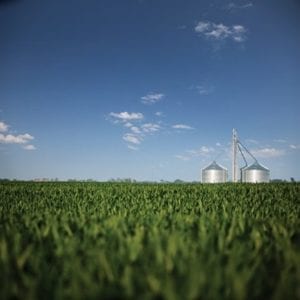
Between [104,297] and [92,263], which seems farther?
[92,263]

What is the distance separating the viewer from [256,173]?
198 feet

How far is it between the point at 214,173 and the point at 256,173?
268 inches

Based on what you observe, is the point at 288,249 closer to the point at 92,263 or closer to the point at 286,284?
the point at 286,284

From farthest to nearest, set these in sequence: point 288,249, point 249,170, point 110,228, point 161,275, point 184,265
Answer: point 249,170
point 110,228
point 288,249
point 184,265
point 161,275

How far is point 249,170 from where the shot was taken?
61594 mm

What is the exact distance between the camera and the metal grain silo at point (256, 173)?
197 ft

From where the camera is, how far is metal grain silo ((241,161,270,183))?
197 ft

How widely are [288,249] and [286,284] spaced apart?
2.35 feet

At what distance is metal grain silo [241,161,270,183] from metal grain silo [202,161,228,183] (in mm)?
3393

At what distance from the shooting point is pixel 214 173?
6275cm

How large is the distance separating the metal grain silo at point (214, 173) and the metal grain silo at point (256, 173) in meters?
3.39

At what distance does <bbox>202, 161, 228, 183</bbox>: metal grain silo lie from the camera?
6228 cm

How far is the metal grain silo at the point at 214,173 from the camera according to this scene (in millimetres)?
62281

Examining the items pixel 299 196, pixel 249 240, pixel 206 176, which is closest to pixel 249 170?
pixel 206 176
